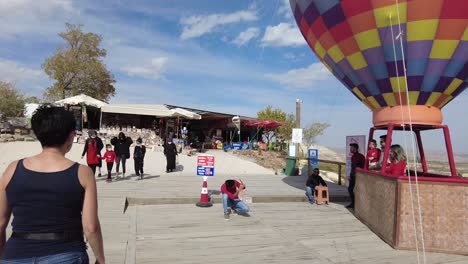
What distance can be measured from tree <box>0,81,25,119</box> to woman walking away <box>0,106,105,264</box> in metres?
34.0

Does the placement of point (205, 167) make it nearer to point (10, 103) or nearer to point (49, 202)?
point (49, 202)

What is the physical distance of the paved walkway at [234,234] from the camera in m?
5.70

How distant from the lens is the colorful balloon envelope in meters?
6.70

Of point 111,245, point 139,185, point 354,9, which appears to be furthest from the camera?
point 139,185

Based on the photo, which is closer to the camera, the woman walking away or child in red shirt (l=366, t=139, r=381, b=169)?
the woman walking away

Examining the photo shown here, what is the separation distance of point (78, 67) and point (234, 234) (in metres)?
29.1

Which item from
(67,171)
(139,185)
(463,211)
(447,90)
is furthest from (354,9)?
(139,185)

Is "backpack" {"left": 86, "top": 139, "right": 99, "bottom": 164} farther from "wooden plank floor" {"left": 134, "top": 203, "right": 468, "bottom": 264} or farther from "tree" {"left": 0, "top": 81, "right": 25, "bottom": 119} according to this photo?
"tree" {"left": 0, "top": 81, "right": 25, "bottom": 119}

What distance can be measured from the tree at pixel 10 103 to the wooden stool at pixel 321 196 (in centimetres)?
2980

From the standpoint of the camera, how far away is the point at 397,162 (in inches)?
306

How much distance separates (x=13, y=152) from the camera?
18.1 m

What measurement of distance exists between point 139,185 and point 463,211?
8.46 metres

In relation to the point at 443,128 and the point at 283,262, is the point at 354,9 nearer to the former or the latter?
the point at 443,128

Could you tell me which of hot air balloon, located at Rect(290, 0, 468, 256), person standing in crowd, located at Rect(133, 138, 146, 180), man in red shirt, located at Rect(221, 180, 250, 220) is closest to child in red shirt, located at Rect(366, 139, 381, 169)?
hot air balloon, located at Rect(290, 0, 468, 256)
